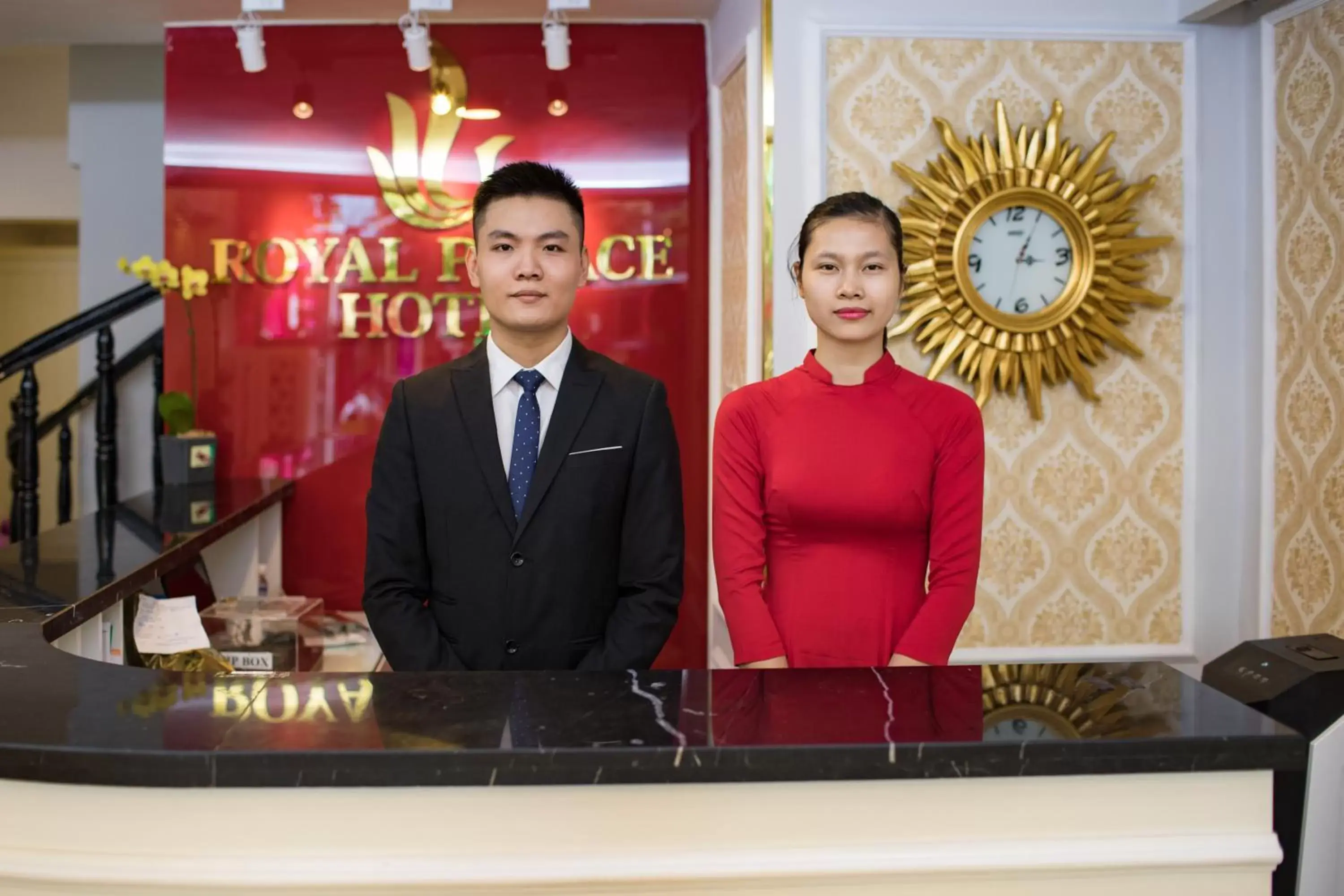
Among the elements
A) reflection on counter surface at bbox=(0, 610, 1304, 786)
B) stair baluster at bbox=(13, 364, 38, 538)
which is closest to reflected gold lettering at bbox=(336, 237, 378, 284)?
stair baluster at bbox=(13, 364, 38, 538)

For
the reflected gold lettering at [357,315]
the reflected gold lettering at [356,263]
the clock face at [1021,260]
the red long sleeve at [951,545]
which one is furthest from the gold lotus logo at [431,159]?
the red long sleeve at [951,545]

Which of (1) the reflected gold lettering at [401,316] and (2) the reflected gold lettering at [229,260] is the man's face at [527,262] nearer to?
(1) the reflected gold lettering at [401,316]

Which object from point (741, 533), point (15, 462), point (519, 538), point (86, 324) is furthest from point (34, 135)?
point (741, 533)

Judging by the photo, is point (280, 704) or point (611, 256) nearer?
point (280, 704)

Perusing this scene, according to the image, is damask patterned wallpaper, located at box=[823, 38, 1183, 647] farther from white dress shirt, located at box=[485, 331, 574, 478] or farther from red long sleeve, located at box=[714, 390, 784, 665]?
white dress shirt, located at box=[485, 331, 574, 478]

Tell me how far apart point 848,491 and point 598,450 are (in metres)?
0.45

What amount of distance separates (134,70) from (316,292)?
2073 mm

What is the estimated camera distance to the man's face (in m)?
2.04

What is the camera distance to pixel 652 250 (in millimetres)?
4746

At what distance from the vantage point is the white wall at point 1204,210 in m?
3.59

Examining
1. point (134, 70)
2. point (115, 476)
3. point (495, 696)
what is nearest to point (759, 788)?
point (495, 696)

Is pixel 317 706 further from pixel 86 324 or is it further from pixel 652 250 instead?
pixel 86 324

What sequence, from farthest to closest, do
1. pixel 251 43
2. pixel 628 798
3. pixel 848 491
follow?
pixel 251 43 < pixel 848 491 < pixel 628 798

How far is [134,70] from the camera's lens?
19.3 ft
